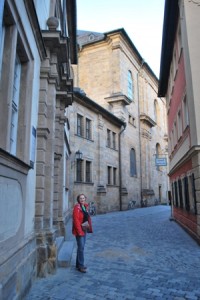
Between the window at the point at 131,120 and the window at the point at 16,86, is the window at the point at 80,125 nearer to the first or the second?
the window at the point at 131,120

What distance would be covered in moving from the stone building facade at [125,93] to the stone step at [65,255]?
18.6 metres

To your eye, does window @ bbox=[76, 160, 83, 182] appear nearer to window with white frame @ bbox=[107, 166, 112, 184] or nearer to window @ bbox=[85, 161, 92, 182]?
window @ bbox=[85, 161, 92, 182]

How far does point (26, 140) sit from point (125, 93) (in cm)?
2732

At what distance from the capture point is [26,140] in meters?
4.93

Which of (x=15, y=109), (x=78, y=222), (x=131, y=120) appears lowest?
(x=78, y=222)

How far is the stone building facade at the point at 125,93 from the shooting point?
2926 centimetres

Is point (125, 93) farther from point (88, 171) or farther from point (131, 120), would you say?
point (88, 171)

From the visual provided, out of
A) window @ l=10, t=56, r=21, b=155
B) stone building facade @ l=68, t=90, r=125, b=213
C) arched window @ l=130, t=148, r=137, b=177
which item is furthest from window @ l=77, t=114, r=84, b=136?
window @ l=10, t=56, r=21, b=155

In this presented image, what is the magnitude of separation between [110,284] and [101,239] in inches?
196

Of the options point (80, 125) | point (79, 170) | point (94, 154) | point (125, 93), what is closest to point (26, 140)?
point (79, 170)

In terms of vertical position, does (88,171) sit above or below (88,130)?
below

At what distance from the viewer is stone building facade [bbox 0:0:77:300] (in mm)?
3729

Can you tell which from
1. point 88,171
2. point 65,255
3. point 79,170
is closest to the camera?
point 65,255

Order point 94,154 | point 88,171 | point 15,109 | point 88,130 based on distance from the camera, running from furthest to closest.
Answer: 1. point 94,154
2. point 88,130
3. point 88,171
4. point 15,109
